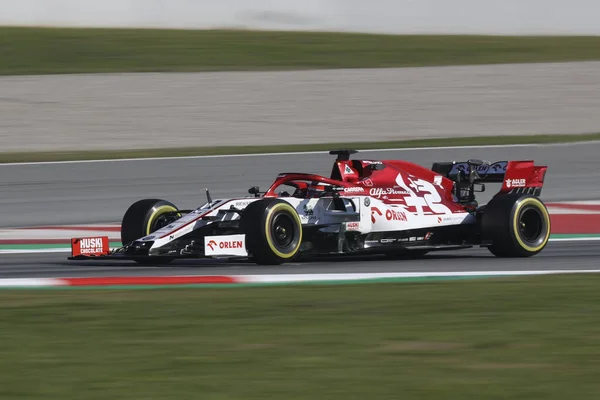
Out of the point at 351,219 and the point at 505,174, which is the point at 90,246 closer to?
the point at 351,219

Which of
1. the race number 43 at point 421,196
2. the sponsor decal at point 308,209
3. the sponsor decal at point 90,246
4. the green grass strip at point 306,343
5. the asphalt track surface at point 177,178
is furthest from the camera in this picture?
the asphalt track surface at point 177,178

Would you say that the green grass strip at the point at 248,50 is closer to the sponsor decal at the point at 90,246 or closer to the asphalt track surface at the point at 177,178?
the asphalt track surface at the point at 177,178

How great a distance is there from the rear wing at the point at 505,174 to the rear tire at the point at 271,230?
88.3 inches

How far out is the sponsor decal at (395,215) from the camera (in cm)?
1059

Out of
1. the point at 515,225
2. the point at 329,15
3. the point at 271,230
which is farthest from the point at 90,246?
the point at 329,15

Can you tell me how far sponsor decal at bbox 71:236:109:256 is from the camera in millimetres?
10078

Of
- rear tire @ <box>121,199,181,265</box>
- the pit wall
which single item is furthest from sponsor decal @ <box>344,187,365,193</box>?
the pit wall

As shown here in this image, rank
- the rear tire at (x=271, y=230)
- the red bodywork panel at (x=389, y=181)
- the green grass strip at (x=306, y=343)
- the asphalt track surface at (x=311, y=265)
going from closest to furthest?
the green grass strip at (x=306, y=343)
the rear tire at (x=271, y=230)
the asphalt track surface at (x=311, y=265)
the red bodywork panel at (x=389, y=181)

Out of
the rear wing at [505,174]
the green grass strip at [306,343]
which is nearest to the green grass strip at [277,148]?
the rear wing at [505,174]

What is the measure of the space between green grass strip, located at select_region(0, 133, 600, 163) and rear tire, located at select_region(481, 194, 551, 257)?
6.13 m

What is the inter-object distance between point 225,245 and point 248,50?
1658 cm

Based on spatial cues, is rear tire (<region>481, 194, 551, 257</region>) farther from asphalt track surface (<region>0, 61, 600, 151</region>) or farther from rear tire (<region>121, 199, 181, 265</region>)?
asphalt track surface (<region>0, 61, 600, 151</region>)

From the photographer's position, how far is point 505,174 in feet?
37.0

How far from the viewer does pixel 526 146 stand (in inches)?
639
